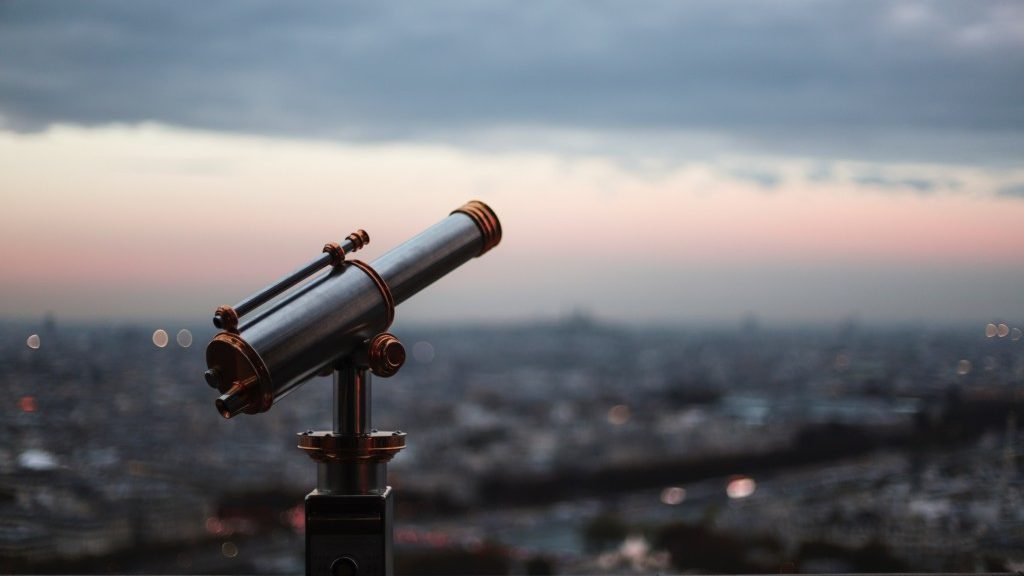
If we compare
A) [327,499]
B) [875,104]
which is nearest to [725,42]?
[875,104]

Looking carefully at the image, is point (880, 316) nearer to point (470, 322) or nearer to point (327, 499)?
point (470, 322)

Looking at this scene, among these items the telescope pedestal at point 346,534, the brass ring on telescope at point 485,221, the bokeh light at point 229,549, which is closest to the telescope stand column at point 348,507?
the telescope pedestal at point 346,534

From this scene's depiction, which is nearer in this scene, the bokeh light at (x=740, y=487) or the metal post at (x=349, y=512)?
the metal post at (x=349, y=512)

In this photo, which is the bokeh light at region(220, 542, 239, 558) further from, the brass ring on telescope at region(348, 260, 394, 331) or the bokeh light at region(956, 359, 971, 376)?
the bokeh light at region(956, 359, 971, 376)

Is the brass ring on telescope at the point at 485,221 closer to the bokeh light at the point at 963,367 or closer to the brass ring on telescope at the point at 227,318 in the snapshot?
the brass ring on telescope at the point at 227,318

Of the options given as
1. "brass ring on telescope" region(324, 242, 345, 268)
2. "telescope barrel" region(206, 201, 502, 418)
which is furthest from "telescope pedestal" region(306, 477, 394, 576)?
"brass ring on telescope" region(324, 242, 345, 268)

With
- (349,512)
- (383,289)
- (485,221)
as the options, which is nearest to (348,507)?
(349,512)
